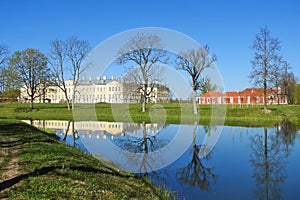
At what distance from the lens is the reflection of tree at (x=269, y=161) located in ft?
34.2

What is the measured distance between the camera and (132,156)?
51.5ft

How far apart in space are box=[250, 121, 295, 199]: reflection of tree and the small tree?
133ft

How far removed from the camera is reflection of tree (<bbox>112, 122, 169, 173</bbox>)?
46.6 ft

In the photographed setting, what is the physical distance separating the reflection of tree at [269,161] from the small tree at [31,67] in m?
40.5

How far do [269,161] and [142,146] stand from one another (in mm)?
7493

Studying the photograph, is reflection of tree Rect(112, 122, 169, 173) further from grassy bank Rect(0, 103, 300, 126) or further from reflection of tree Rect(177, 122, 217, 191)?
grassy bank Rect(0, 103, 300, 126)

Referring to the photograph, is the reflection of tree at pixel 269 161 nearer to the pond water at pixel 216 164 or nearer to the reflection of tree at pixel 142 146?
the pond water at pixel 216 164

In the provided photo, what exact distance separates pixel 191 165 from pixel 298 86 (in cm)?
7041

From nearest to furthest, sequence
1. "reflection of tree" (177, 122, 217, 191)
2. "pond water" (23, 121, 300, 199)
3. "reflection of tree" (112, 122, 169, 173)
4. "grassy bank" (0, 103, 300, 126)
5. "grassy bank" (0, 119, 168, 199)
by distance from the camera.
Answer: "grassy bank" (0, 119, 168, 199), "pond water" (23, 121, 300, 199), "reflection of tree" (177, 122, 217, 191), "reflection of tree" (112, 122, 169, 173), "grassy bank" (0, 103, 300, 126)

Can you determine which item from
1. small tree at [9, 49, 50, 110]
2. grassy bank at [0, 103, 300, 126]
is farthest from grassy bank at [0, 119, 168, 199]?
small tree at [9, 49, 50, 110]

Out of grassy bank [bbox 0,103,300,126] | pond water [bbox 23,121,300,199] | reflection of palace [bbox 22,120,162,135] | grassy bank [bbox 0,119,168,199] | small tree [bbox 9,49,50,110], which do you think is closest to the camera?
grassy bank [bbox 0,119,168,199]

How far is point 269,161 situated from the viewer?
1504 cm

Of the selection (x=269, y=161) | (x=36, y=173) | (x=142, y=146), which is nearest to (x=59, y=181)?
(x=36, y=173)

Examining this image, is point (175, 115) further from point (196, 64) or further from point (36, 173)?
point (36, 173)
